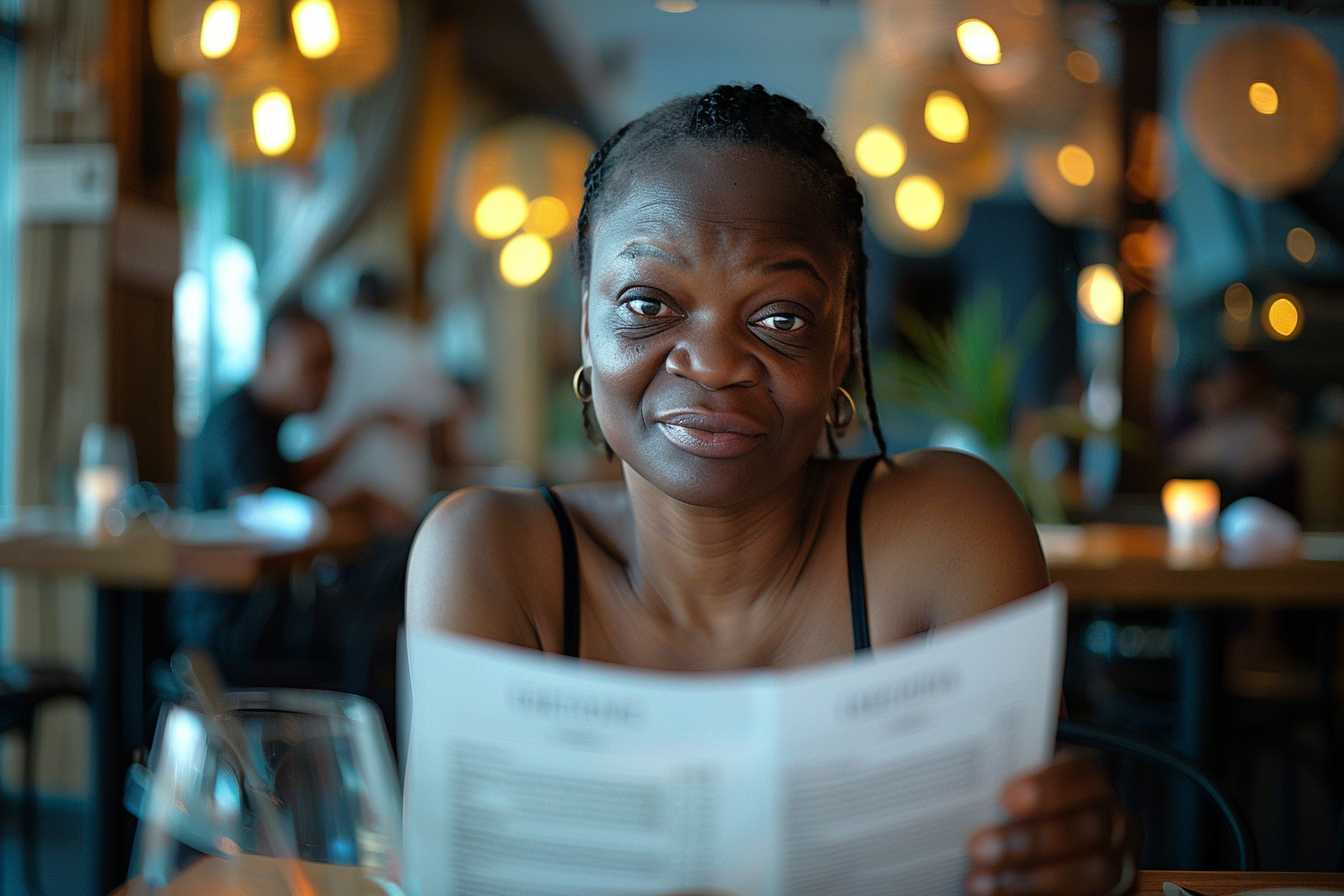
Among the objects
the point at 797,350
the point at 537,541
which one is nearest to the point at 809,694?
the point at 797,350

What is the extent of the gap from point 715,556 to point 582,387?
0.85 feet

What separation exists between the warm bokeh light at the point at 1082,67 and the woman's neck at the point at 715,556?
3996 millimetres

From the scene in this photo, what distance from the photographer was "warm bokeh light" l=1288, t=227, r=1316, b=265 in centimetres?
739

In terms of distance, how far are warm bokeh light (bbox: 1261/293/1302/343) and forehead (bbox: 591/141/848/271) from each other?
7.63 meters

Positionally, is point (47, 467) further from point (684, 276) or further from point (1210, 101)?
point (1210, 101)

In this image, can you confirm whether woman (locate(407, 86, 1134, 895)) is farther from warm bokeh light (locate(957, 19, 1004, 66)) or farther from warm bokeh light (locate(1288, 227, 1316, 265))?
warm bokeh light (locate(1288, 227, 1316, 265))

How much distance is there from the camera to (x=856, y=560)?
3.89 feet

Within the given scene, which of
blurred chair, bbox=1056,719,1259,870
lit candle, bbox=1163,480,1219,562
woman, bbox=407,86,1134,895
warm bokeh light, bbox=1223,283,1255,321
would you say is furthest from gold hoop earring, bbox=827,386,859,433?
warm bokeh light, bbox=1223,283,1255,321

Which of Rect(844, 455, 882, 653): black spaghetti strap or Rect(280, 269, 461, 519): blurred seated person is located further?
Rect(280, 269, 461, 519): blurred seated person

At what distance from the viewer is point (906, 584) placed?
1.15 metres

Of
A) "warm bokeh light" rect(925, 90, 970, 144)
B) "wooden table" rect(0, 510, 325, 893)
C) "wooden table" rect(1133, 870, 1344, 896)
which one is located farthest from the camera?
"warm bokeh light" rect(925, 90, 970, 144)

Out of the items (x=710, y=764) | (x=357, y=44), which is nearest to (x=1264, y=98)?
(x=357, y=44)

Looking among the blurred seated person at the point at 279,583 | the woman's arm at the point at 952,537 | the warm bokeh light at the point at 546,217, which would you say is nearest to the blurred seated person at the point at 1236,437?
the warm bokeh light at the point at 546,217

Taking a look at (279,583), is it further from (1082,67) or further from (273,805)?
(1082,67)
